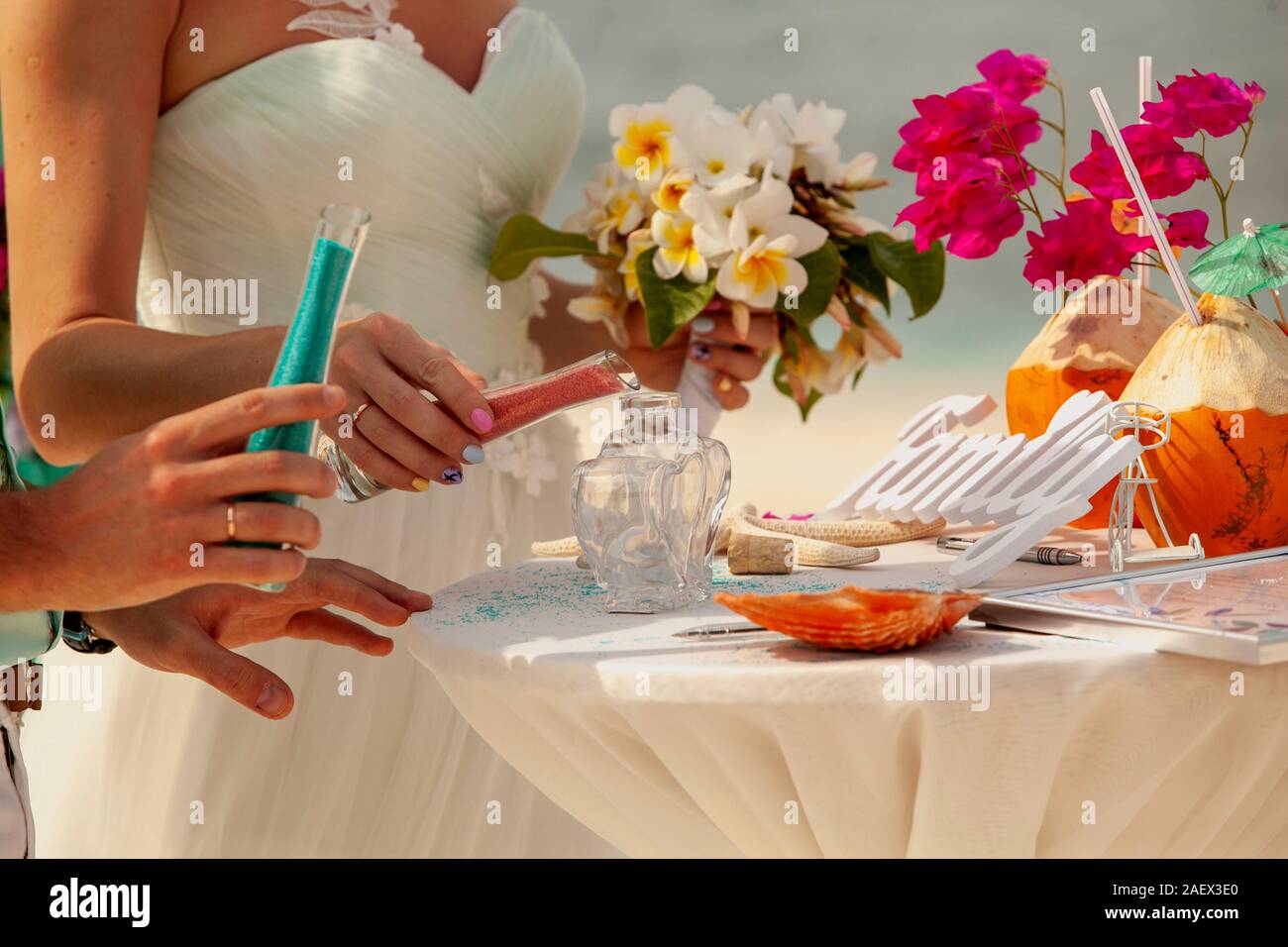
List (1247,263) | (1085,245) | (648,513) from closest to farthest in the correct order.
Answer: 1. (648,513)
2. (1247,263)
3. (1085,245)

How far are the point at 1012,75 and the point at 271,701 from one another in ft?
2.53

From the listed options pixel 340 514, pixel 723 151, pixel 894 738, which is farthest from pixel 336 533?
pixel 894 738

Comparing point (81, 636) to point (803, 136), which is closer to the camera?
point (81, 636)

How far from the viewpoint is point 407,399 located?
835mm

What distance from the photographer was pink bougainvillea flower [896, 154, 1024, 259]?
105 cm

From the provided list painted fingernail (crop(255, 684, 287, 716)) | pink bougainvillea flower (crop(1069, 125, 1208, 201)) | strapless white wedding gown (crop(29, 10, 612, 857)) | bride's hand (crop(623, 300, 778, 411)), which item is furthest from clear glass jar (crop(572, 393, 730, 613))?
strapless white wedding gown (crop(29, 10, 612, 857))

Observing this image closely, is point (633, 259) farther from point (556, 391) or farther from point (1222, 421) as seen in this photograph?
point (1222, 421)

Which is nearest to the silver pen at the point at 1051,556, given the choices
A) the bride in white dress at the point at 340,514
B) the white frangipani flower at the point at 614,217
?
the bride in white dress at the point at 340,514

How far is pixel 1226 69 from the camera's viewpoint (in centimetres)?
460

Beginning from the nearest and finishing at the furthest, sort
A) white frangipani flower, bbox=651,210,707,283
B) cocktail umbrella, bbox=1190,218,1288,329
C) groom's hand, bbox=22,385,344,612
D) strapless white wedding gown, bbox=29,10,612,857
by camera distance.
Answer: groom's hand, bbox=22,385,344,612 < cocktail umbrella, bbox=1190,218,1288,329 < white frangipani flower, bbox=651,210,707,283 < strapless white wedding gown, bbox=29,10,612,857

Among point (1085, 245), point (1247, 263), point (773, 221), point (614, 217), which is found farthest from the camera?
point (614, 217)

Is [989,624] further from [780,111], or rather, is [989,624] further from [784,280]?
[780,111]

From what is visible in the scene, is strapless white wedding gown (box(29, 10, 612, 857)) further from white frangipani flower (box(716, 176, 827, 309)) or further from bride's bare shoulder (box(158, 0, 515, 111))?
white frangipani flower (box(716, 176, 827, 309))

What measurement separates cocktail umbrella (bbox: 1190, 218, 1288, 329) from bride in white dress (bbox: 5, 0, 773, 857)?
43 centimetres
